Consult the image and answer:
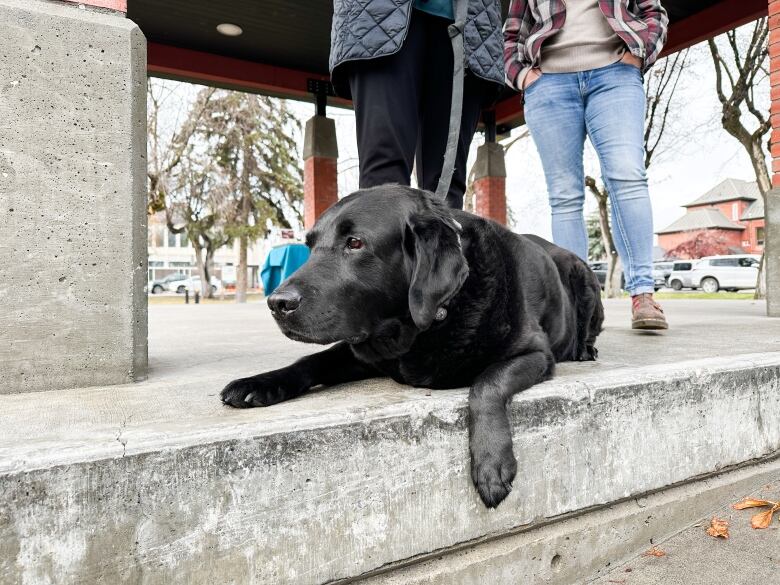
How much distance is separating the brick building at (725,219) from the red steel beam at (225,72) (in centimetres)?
5660

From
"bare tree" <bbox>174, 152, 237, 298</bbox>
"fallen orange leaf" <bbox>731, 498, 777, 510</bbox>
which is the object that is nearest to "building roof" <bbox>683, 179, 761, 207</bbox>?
"bare tree" <bbox>174, 152, 237, 298</bbox>

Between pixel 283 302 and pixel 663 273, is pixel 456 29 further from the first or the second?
pixel 663 273

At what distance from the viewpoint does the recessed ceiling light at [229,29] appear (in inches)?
332

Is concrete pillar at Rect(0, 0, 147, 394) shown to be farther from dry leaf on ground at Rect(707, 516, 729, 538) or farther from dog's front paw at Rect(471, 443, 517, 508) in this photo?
dry leaf on ground at Rect(707, 516, 729, 538)

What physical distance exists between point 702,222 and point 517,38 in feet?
226

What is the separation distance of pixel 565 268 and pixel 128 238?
1.95 m

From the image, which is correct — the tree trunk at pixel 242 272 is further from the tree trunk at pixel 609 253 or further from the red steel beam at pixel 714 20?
the red steel beam at pixel 714 20

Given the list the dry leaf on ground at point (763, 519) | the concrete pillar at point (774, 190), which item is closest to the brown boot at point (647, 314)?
the dry leaf on ground at point (763, 519)

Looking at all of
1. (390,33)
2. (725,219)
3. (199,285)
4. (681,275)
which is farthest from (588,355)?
(725,219)

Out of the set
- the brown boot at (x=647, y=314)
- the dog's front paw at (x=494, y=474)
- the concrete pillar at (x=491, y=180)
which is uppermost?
the concrete pillar at (x=491, y=180)

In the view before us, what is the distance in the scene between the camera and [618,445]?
1871 mm

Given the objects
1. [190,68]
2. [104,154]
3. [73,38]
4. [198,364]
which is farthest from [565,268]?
[190,68]

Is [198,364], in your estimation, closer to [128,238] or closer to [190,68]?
[128,238]

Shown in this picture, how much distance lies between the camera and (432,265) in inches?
66.9
